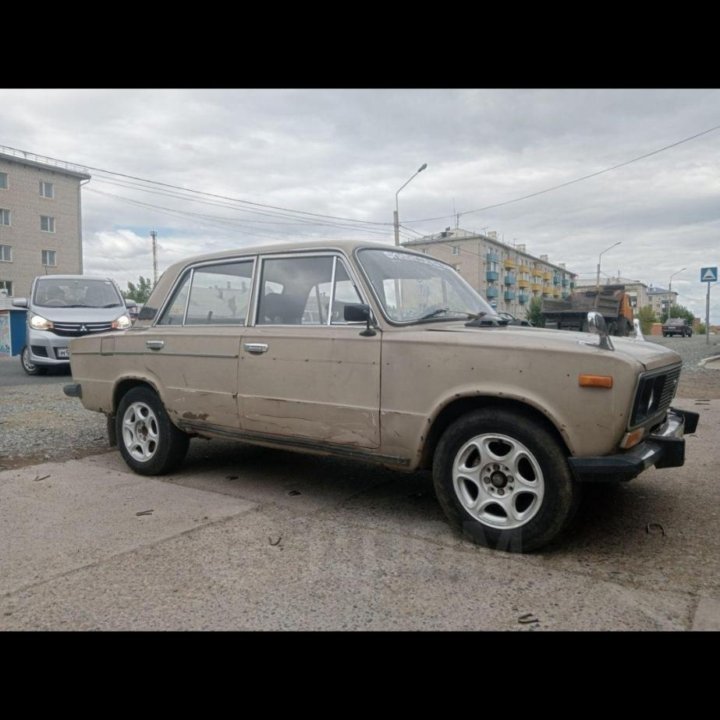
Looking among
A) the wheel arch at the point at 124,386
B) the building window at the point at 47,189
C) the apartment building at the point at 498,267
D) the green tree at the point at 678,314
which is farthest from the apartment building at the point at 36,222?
the green tree at the point at 678,314

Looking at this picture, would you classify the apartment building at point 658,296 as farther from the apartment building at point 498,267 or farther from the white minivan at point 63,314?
the white minivan at point 63,314

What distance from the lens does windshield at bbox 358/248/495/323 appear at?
3977 mm

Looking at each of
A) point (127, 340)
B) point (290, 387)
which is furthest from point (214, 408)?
point (127, 340)

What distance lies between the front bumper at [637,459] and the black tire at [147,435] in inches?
125

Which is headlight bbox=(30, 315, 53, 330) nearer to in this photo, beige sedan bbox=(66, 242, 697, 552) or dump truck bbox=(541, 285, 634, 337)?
beige sedan bbox=(66, 242, 697, 552)

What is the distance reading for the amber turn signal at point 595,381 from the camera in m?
2.99

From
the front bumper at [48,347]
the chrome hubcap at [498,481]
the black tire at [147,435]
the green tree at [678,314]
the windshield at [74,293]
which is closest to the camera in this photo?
the chrome hubcap at [498,481]

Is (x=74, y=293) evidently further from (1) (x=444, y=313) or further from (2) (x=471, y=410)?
(2) (x=471, y=410)

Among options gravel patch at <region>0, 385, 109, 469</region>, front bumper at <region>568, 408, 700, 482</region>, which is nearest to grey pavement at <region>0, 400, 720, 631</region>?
front bumper at <region>568, 408, 700, 482</region>

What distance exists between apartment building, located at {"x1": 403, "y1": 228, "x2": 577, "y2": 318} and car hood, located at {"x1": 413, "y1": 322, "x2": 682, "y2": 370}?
53.6 metres

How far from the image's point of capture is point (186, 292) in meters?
4.96

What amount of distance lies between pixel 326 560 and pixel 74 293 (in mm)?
10917

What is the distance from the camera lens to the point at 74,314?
11.6 meters

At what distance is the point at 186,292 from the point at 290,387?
1.48 meters
